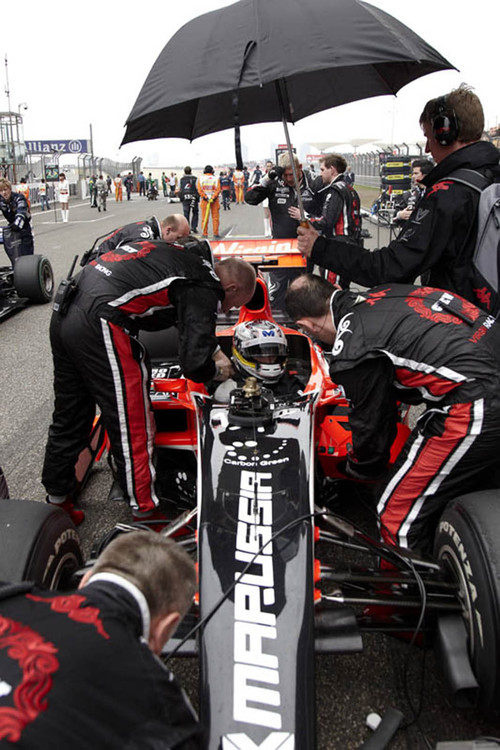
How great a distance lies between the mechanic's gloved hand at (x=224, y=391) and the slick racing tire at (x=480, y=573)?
1.20 metres

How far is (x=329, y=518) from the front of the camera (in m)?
2.38

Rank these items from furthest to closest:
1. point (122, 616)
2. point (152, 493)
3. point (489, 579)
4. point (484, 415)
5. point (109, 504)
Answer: point (109, 504), point (152, 493), point (484, 415), point (489, 579), point (122, 616)

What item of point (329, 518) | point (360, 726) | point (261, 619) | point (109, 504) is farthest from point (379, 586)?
point (109, 504)

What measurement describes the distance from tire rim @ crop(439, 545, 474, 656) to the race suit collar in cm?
113

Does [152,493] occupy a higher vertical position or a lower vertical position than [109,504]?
higher

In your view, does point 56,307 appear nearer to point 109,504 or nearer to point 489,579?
point 109,504

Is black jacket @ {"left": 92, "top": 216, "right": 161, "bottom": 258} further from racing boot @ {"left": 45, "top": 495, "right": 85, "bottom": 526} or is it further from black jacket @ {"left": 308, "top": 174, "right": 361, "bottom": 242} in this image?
black jacket @ {"left": 308, "top": 174, "right": 361, "bottom": 242}

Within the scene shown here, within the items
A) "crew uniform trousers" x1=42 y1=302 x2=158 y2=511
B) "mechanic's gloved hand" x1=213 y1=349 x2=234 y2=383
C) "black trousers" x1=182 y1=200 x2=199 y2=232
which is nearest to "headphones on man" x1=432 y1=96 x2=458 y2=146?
"mechanic's gloved hand" x1=213 y1=349 x2=234 y2=383

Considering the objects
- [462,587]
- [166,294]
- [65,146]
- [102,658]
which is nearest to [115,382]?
[166,294]

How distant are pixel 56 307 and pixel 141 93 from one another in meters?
1.03

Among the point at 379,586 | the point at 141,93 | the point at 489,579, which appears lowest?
the point at 379,586

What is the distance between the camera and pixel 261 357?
3.10 metres

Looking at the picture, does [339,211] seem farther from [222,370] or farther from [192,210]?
[192,210]

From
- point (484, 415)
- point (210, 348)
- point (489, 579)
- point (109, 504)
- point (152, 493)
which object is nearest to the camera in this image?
point (489, 579)
